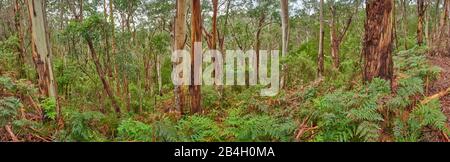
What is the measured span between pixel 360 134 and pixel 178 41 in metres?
4.52

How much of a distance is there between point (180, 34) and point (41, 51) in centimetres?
271

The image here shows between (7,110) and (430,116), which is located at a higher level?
(7,110)

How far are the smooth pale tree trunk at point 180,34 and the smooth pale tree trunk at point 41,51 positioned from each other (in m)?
2.53

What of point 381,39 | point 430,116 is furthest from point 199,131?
point 381,39

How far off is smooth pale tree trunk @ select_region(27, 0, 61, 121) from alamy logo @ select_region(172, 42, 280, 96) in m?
2.51

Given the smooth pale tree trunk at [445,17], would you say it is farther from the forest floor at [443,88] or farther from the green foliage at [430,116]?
the green foliage at [430,116]

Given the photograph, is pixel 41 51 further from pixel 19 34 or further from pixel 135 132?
pixel 19 34

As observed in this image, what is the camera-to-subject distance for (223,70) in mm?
21016

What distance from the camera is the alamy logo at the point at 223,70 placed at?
7.61 m

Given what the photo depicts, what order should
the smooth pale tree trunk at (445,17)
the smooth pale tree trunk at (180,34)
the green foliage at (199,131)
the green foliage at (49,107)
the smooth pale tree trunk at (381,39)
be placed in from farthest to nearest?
the smooth pale tree trunk at (445,17) → the smooth pale tree trunk at (180,34) → the smooth pale tree trunk at (381,39) → the green foliage at (49,107) → the green foliage at (199,131)

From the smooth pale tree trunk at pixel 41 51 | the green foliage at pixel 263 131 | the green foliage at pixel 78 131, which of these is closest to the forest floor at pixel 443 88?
the green foliage at pixel 263 131
